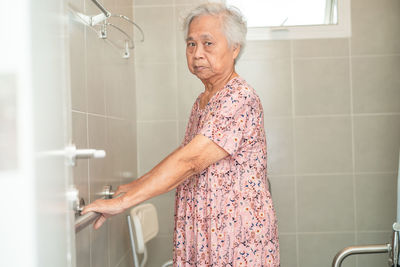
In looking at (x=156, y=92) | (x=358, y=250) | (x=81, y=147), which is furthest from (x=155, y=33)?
(x=358, y=250)

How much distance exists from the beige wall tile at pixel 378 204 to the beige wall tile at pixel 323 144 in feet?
0.56

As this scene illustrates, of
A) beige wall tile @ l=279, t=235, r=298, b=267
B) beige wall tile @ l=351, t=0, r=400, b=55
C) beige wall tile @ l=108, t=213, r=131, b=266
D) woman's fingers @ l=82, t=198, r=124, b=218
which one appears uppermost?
beige wall tile @ l=351, t=0, r=400, b=55

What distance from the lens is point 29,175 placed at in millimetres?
409

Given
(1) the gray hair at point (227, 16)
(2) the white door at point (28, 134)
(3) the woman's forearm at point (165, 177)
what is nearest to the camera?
(2) the white door at point (28, 134)

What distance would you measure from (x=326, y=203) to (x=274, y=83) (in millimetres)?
745

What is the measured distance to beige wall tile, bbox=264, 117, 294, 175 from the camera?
2623 millimetres

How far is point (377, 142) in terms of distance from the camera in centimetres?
262

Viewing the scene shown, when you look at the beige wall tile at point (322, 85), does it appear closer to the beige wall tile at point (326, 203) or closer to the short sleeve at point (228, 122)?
the beige wall tile at point (326, 203)

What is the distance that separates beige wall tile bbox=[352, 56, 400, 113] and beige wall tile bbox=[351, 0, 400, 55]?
6cm

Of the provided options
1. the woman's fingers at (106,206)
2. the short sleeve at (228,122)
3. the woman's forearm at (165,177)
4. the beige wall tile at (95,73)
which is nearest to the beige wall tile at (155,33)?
the beige wall tile at (95,73)

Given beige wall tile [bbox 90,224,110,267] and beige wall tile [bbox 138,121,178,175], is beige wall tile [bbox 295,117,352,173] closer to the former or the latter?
beige wall tile [bbox 138,121,178,175]

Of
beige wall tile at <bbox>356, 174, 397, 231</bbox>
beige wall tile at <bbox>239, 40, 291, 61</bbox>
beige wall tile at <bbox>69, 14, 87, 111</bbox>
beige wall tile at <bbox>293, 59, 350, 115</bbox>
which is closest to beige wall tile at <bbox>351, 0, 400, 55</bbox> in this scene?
beige wall tile at <bbox>293, 59, 350, 115</bbox>

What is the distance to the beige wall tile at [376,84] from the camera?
2600 millimetres

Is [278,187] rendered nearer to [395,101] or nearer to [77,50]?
[395,101]
